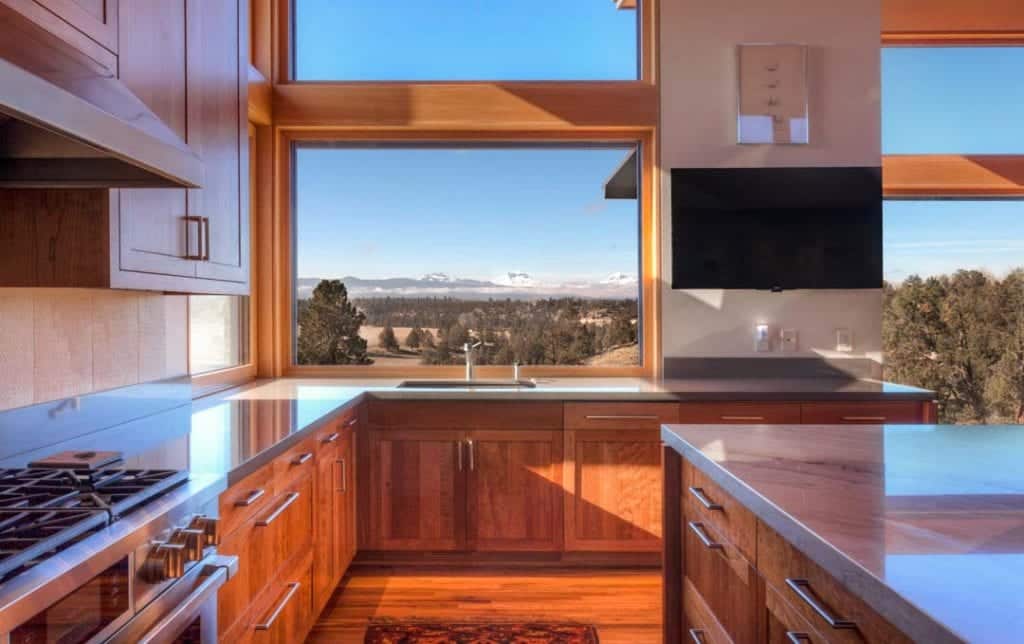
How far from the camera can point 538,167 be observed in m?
3.93

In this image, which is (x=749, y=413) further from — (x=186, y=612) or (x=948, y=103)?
(x=186, y=612)

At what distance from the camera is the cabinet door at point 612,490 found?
3.22 metres

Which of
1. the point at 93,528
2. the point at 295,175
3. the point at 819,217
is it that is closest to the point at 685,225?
the point at 819,217

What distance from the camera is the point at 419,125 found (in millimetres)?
3760

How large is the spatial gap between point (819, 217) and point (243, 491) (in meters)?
3.19

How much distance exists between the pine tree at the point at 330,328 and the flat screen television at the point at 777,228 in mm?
1836

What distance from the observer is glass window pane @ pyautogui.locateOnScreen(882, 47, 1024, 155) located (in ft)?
12.9

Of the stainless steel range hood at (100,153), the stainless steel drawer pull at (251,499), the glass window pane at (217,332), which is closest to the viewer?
the stainless steel range hood at (100,153)

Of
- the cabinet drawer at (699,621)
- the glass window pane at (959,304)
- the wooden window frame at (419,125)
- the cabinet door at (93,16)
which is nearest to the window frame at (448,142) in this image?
the wooden window frame at (419,125)

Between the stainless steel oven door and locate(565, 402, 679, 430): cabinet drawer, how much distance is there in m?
1.91

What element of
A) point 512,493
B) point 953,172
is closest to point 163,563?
point 512,493

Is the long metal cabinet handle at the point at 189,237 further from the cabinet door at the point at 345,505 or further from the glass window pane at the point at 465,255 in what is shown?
the glass window pane at the point at 465,255

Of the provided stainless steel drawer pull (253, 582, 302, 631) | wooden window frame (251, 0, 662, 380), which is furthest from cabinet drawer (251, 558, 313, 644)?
wooden window frame (251, 0, 662, 380)

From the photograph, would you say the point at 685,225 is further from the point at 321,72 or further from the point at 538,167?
the point at 321,72
